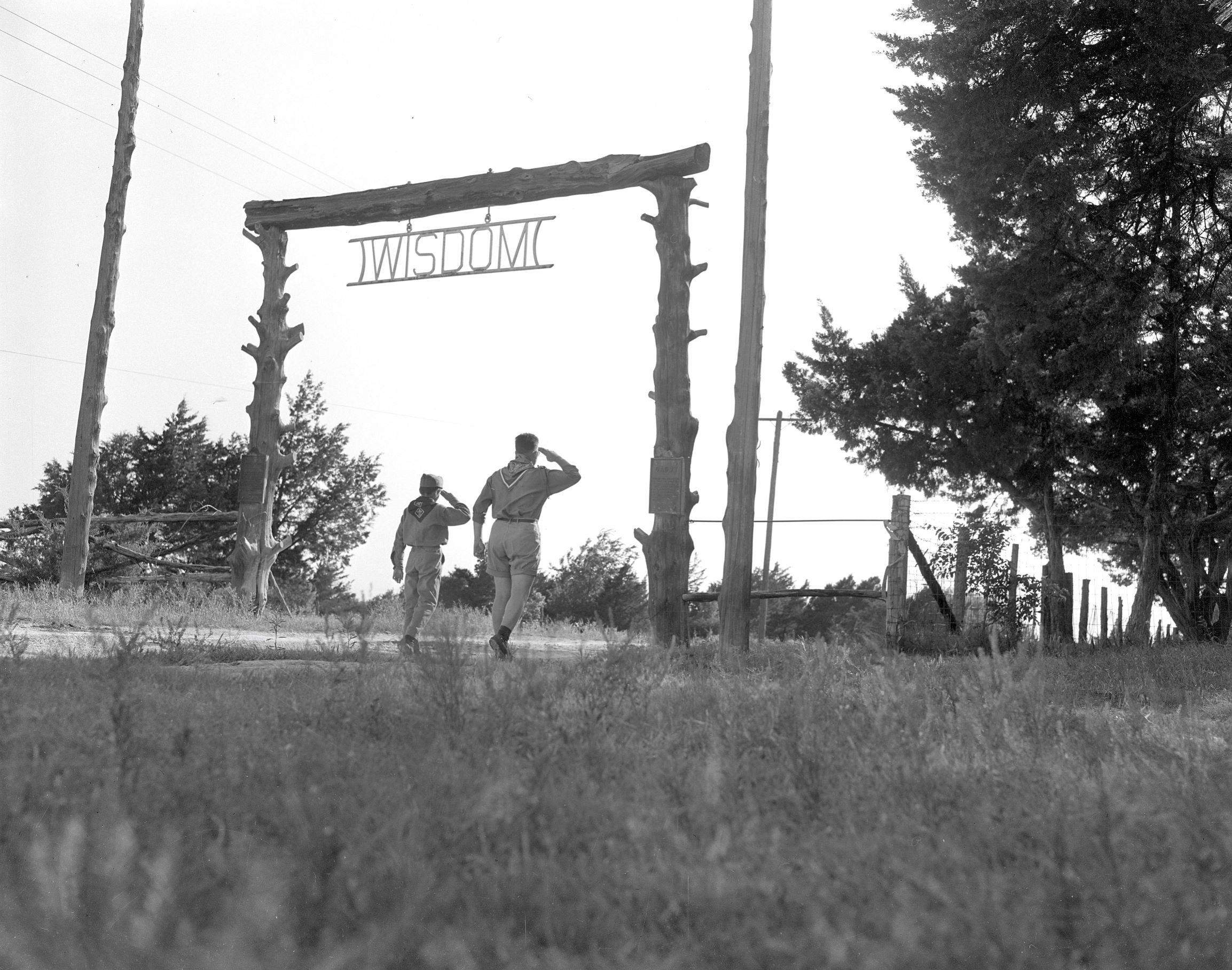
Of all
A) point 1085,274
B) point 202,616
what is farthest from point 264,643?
point 1085,274

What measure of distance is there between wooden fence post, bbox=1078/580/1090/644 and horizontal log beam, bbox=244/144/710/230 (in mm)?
11195

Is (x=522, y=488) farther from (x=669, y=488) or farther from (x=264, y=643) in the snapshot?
(x=264, y=643)

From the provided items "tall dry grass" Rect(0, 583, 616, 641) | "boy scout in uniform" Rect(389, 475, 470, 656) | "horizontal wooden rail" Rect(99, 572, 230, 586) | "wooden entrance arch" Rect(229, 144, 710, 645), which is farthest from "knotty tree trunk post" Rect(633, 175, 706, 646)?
"horizontal wooden rail" Rect(99, 572, 230, 586)

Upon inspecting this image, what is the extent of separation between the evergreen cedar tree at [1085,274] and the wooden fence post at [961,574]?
2.63m

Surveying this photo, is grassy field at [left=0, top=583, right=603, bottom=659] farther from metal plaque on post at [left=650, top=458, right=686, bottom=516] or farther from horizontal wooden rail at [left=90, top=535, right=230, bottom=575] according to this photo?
metal plaque on post at [left=650, top=458, right=686, bottom=516]

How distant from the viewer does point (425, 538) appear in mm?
10250

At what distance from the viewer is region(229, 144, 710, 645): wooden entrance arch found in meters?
11.8

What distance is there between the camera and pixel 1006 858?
2.94 metres

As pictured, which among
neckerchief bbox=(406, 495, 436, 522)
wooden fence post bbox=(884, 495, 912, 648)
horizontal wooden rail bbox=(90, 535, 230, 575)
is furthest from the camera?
horizontal wooden rail bbox=(90, 535, 230, 575)

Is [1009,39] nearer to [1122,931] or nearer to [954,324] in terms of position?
[954,324]

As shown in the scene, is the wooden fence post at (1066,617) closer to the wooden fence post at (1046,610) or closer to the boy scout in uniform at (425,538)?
the wooden fence post at (1046,610)

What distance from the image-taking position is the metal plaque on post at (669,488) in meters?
11.7

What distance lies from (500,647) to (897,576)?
6323 millimetres

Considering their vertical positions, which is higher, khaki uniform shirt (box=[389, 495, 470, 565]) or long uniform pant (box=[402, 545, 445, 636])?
khaki uniform shirt (box=[389, 495, 470, 565])
